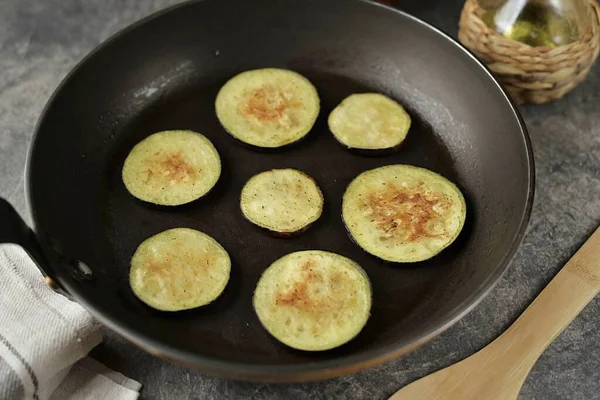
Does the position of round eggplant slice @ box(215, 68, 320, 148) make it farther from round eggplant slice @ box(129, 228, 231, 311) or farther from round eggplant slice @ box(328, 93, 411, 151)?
round eggplant slice @ box(129, 228, 231, 311)

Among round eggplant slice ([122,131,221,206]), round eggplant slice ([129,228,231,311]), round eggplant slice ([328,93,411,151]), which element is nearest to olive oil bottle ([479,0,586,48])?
round eggplant slice ([328,93,411,151])

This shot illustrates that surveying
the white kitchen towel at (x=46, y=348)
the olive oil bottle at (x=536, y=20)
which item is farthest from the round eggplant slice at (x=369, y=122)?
the white kitchen towel at (x=46, y=348)

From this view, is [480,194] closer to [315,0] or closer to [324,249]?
[324,249]

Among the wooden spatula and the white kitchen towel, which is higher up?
the white kitchen towel

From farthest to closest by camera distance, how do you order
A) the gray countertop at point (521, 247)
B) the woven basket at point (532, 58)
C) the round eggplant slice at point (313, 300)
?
1. the woven basket at point (532, 58)
2. the gray countertop at point (521, 247)
3. the round eggplant slice at point (313, 300)

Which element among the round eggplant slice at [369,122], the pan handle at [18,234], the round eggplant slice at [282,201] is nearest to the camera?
the pan handle at [18,234]

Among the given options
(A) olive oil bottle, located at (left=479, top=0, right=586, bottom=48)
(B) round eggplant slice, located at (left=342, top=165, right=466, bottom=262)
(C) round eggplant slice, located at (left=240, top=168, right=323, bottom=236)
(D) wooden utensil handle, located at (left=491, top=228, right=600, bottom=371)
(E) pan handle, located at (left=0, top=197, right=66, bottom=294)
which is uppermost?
(E) pan handle, located at (left=0, top=197, right=66, bottom=294)

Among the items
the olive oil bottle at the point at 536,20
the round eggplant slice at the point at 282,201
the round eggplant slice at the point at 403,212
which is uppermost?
the olive oil bottle at the point at 536,20

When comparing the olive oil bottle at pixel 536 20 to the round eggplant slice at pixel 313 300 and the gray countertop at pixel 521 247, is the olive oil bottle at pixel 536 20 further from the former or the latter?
the round eggplant slice at pixel 313 300
